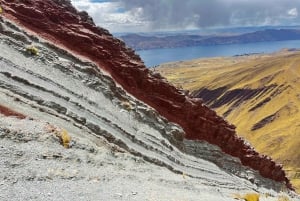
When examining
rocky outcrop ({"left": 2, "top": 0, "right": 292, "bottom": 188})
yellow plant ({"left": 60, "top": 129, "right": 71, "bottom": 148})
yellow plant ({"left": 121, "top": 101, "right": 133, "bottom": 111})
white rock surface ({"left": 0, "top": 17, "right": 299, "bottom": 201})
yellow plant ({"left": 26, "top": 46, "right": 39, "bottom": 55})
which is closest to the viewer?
white rock surface ({"left": 0, "top": 17, "right": 299, "bottom": 201})

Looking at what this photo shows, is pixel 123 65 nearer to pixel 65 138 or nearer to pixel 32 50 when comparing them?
pixel 32 50

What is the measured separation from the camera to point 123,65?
39719 mm

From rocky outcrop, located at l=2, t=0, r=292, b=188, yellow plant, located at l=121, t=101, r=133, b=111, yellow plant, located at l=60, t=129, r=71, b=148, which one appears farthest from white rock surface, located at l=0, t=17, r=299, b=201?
rocky outcrop, located at l=2, t=0, r=292, b=188

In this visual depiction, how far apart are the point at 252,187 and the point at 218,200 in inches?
561

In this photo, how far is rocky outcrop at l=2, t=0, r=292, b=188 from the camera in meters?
37.7

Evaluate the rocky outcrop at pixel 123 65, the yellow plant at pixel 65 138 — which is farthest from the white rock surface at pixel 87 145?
the rocky outcrop at pixel 123 65

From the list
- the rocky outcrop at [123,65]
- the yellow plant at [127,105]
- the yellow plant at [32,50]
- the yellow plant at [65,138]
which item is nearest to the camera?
the yellow plant at [65,138]

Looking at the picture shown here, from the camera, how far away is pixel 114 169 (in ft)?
80.4

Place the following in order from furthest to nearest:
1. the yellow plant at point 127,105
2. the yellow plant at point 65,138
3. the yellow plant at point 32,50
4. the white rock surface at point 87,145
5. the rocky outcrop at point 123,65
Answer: the rocky outcrop at point 123,65
the yellow plant at point 127,105
the yellow plant at point 32,50
the yellow plant at point 65,138
the white rock surface at point 87,145

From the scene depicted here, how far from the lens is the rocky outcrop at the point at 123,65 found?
37.7m

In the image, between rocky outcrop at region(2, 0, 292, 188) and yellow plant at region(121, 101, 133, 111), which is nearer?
yellow plant at region(121, 101, 133, 111)

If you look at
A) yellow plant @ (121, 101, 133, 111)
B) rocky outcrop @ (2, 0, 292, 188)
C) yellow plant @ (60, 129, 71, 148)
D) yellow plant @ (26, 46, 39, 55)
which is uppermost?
rocky outcrop @ (2, 0, 292, 188)

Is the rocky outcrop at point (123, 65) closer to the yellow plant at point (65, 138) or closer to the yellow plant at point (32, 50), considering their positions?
the yellow plant at point (32, 50)

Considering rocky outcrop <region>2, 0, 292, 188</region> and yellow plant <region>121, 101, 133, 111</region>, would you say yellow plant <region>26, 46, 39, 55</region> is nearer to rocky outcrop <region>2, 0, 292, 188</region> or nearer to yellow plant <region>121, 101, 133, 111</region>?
rocky outcrop <region>2, 0, 292, 188</region>
